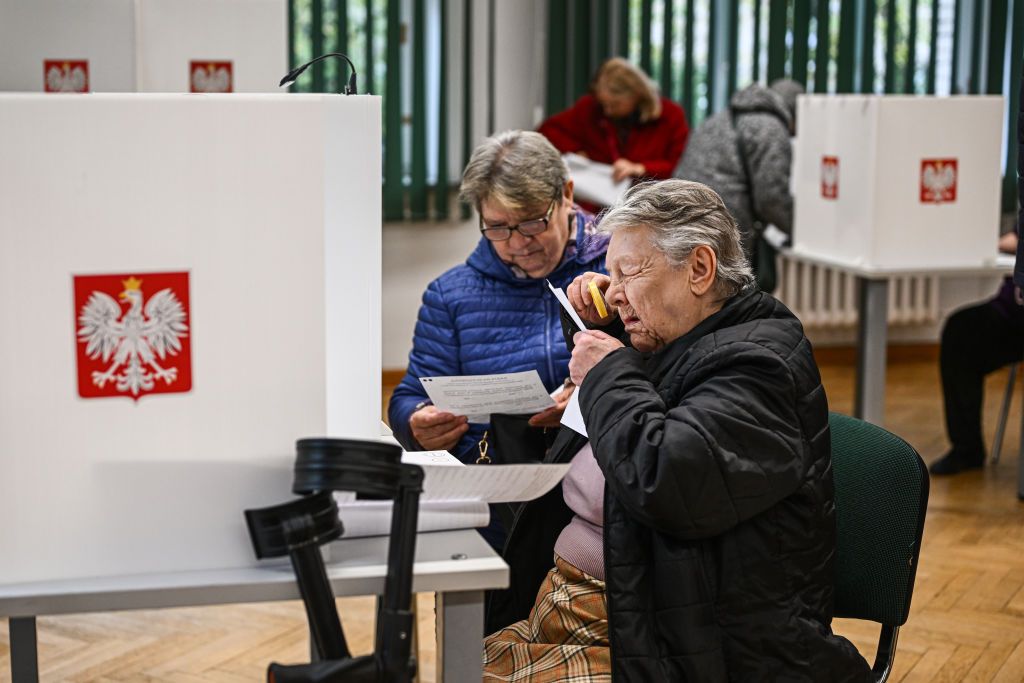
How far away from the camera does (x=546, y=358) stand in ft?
7.79

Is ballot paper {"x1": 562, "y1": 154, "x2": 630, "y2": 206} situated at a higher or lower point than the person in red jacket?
lower

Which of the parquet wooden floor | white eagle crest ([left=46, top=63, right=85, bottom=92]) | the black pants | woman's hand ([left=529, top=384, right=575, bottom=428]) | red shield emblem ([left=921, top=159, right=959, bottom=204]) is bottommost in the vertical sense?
the parquet wooden floor

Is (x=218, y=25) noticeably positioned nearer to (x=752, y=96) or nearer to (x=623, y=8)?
(x=752, y=96)

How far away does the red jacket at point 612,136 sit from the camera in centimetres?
558

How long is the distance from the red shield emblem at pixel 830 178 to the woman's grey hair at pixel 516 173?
233 cm

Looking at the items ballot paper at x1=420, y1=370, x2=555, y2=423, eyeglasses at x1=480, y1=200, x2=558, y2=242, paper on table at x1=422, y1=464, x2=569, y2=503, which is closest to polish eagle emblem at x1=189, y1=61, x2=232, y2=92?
eyeglasses at x1=480, y1=200, x2=558, y2=242

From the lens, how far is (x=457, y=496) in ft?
4.56

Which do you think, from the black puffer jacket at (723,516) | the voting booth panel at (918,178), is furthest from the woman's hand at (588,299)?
the voting booth panel at (918,178)

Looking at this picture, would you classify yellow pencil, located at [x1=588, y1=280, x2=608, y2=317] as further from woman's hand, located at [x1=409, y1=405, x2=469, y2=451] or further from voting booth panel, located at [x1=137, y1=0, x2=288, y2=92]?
voting booth panel, located at [x1=137, y1=0, x2=288, y2=92]

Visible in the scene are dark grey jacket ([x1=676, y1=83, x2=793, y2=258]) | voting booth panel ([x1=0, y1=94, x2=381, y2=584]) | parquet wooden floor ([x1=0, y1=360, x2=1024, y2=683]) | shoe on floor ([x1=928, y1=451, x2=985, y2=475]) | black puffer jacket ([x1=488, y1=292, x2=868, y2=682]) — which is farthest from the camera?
dark grey jacket ([x1=676, y1=83, x2=793, y2=258])

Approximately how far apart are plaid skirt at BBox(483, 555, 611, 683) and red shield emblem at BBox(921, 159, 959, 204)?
2.90 metres

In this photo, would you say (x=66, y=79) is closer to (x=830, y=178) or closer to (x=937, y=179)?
(x=830, y=178)

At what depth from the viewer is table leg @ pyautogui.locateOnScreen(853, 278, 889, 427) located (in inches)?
171

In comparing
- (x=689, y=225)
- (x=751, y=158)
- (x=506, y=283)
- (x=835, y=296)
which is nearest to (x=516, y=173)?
(x=506, y=283)
